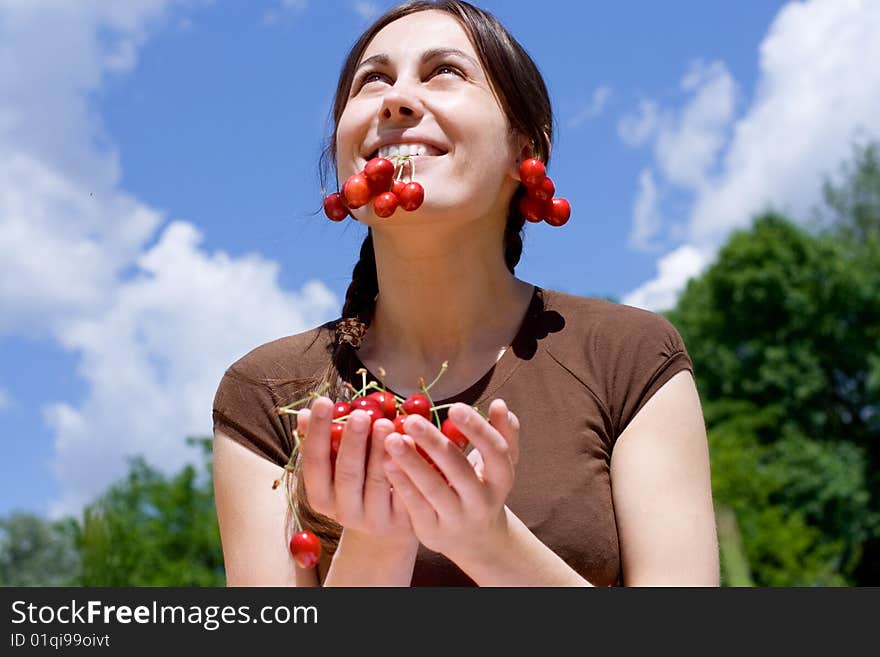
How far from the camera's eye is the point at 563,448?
2.91 metres

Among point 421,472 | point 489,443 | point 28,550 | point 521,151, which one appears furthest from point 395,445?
point 28,550

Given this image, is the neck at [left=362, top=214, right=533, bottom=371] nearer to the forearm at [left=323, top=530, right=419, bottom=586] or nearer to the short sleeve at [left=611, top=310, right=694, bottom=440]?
the short sleeve at [left=611, top=310, right=694, bottom=440]

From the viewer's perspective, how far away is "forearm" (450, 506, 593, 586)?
2264mm

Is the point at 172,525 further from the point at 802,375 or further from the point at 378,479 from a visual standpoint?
the point at 378,479

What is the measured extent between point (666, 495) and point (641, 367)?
39cm

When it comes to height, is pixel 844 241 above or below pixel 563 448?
above

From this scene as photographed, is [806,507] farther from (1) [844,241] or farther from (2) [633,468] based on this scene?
(2) [633,468]

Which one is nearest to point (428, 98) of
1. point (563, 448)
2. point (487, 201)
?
point (487, 201)

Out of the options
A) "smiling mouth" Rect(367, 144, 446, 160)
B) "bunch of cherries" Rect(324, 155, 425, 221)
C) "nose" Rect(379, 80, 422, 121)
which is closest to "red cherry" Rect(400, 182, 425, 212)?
"bunch of cherries" Rect(324, 155, 425, 221)

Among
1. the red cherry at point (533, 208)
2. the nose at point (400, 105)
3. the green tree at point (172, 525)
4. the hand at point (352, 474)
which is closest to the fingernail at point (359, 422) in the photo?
the hand at point (352, 474)

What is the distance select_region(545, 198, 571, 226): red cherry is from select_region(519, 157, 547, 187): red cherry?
5.8 inches

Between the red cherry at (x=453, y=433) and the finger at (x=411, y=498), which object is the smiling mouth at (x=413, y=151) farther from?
the finger at (x=411, y=498)

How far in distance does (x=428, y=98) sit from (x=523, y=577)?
1397mm

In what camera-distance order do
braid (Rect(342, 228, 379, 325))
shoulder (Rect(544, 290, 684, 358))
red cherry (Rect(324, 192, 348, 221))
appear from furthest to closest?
1. braid (Rect(342, 228, 379, 325))
2. red cherry (Rect(324, 192, 348, 221))
3. shoulder (Rect(544, 290, 684, 358))
